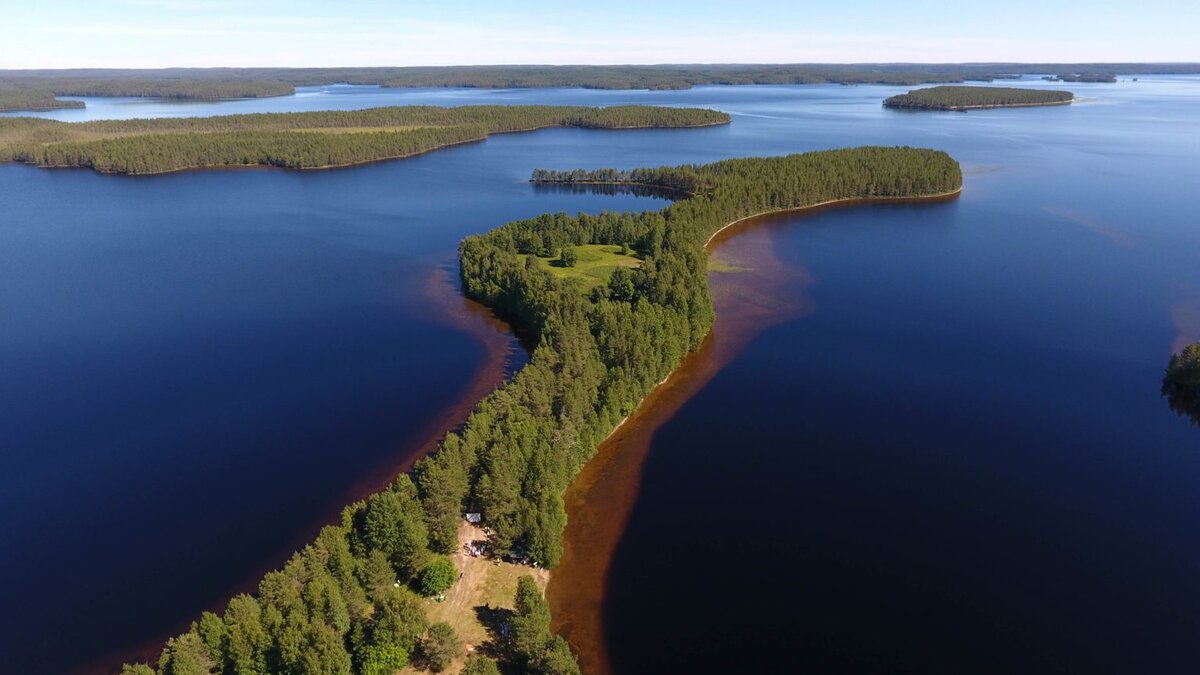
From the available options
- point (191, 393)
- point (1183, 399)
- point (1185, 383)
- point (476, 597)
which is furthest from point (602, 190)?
point (476, 597)

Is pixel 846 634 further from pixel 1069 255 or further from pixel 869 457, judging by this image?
pixel 1069 255

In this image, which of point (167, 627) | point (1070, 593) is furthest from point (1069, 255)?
point (167, 627)

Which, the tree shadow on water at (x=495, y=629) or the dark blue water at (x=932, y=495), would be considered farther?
the dark blue water at (x=932, y=495)

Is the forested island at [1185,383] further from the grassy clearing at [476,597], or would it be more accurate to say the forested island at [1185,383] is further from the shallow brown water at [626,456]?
the grassy clearing at [476,597]

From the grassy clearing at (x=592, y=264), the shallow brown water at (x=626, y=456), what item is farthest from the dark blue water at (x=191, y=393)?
the shallow brown water at (x=626, y=456)

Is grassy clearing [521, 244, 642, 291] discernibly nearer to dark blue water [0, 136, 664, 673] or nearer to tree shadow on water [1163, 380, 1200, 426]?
dark blue water [0, 136, 664, 673]
